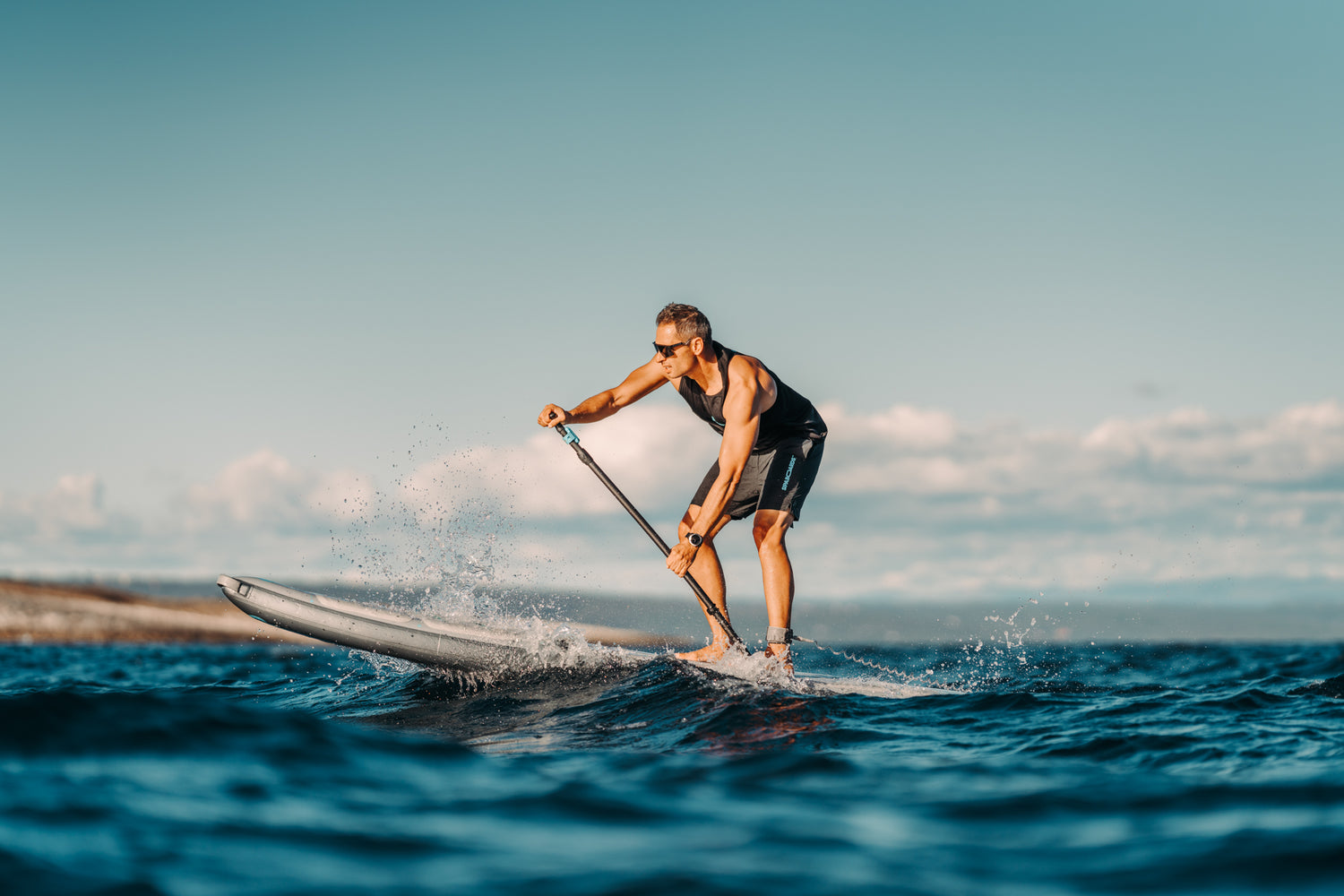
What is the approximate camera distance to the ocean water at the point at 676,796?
8.47 feet

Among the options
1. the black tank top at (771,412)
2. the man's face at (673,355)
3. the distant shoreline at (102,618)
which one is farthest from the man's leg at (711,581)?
the distant shoreline at (102,618)

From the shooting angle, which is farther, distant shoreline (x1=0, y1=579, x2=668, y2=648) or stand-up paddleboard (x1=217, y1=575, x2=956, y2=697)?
distant shoreline (x1=0, y1=579, x2=668, y2=648)

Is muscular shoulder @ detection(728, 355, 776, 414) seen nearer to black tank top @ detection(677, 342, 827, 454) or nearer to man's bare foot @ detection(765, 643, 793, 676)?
black tank top @ detection(677, 342, 827, 454)

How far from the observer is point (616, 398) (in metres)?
7.44

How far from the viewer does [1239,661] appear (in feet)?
45.2

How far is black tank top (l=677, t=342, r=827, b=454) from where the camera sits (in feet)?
22.5

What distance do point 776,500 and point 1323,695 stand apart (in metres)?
4.35

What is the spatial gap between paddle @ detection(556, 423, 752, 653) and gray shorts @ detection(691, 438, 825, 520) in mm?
442

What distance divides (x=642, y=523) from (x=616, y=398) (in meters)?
1.03

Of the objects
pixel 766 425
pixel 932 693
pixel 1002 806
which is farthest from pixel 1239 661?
pixel 1002 806

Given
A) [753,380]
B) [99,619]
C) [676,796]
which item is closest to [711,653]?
[753,380]

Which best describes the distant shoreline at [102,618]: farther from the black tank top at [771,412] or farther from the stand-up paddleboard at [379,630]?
the black tank top at [771,412]

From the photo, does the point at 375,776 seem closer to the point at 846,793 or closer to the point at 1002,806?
the point at 846,793

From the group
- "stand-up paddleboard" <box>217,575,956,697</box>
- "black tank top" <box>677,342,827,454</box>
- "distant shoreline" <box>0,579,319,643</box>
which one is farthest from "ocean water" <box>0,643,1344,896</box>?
"distant shoreline" <box>0,579,319,643</box>
